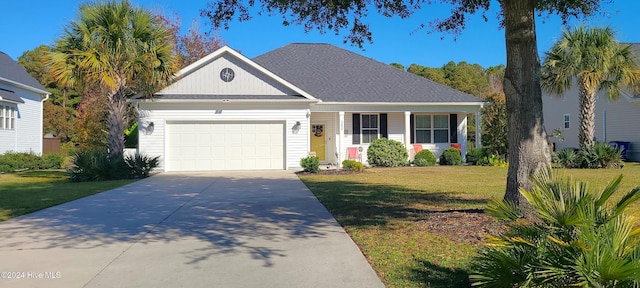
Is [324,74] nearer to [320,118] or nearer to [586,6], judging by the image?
[320,118]

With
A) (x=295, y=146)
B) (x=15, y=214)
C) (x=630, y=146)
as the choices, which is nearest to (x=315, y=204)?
(x=15, y=214)

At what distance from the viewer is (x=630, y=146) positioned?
76.2 ft

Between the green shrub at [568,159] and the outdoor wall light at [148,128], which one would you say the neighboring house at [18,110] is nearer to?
the outdoor wall light at [148,128]

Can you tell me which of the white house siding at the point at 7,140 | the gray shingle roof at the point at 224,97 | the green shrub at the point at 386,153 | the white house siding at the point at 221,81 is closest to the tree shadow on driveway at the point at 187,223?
the gray shingle roof at the point at 224,97

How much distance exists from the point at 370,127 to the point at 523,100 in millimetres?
15219

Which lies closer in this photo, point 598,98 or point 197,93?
point 197,93

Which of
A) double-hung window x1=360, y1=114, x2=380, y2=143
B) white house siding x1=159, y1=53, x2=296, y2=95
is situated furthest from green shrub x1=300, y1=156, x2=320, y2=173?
double-hung window x1=360, y1=114, x2=380, y2=143

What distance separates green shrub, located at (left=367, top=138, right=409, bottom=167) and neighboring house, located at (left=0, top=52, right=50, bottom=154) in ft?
56.7

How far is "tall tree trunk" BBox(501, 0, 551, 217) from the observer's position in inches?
265

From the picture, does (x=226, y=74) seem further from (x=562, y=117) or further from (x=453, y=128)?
(x=562, y=117)

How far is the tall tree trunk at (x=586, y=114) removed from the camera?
19178mm

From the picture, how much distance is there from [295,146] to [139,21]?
760 cm

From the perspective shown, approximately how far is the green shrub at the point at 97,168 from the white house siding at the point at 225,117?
7.65 feet

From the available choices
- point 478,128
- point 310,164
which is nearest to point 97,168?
point 310,164
